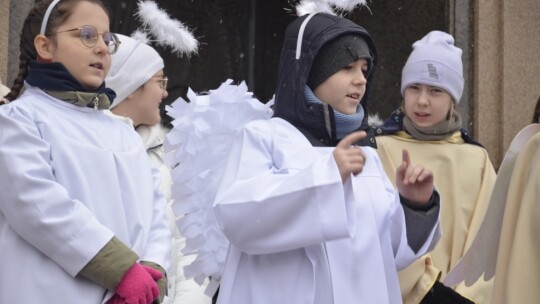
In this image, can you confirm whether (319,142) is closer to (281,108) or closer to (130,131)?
(281,108)

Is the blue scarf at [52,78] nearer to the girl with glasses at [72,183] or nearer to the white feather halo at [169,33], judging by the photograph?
the girl with glasses at [72,183]

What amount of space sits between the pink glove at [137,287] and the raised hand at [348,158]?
73 cm

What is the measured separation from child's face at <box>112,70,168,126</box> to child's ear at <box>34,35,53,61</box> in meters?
1.40

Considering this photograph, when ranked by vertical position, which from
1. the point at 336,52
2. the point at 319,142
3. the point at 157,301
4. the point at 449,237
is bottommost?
the point at 449,237

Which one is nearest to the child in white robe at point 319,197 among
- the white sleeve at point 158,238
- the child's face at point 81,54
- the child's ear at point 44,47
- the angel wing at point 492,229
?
the angel wing at point 492,229

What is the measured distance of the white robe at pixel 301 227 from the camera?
3438mm

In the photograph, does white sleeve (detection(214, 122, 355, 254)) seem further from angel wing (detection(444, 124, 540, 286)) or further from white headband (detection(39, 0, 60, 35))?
white headband (detection(39, 0, 60, 35))

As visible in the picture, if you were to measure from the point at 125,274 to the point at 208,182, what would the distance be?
75cm

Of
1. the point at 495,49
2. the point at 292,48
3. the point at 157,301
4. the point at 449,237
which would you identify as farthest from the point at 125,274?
the point at 495,49

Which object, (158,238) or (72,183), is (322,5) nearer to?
(158,238)

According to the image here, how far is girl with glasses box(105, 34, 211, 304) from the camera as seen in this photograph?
529 centimetres

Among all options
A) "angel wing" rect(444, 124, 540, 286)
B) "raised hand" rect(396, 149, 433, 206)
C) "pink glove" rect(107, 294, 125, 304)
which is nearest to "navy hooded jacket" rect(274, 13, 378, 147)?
"raised hand" rect(396, 149, 433, 206)

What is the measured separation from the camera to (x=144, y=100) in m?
5.40

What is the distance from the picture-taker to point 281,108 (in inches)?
155
